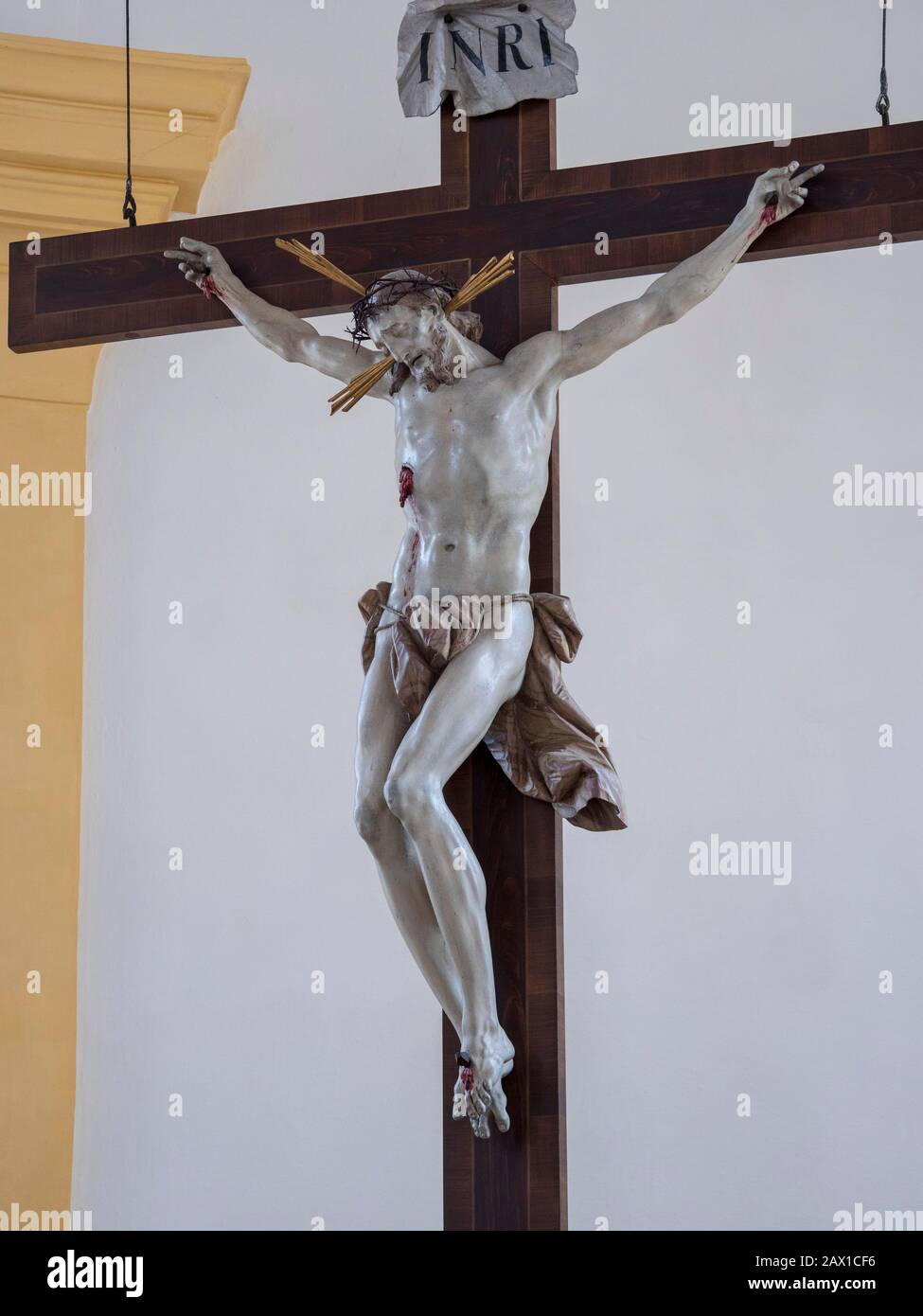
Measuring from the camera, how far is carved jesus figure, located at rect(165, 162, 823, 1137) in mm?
2920

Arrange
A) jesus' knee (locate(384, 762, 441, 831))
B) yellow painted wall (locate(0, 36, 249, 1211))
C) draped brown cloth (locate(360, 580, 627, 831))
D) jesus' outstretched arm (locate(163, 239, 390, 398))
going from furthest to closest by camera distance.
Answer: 1. yellow painted wall (locate(0, 36, 249, 1211))
2. jesus' outstretched arm (locate(163, 239, 390, 398))
3. draped brown cloth (locate(360, 580, 627, 831))
4. jesus' knee (locate(384, 762, 441, 831))

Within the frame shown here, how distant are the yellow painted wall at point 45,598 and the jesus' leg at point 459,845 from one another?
73.1 inches

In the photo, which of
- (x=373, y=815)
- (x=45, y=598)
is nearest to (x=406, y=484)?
(x=373, y=815)

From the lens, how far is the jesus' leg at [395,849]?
298cm

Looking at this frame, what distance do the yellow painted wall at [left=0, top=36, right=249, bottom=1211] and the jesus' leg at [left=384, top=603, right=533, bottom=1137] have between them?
1856mm

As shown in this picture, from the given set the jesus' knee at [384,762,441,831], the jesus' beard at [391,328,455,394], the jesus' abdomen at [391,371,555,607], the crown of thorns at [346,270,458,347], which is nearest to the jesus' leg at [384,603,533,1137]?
the jesus' knee at [384,762,441,831]

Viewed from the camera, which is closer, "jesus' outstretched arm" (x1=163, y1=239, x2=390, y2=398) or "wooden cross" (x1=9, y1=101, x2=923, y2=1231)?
"wooden cross" (x1=9, y1=101, x2=923, y2=1231)

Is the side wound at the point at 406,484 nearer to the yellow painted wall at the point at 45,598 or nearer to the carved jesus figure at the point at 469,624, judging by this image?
the carved jesus figure at the point at 469,624

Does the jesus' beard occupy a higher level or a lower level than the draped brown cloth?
higher

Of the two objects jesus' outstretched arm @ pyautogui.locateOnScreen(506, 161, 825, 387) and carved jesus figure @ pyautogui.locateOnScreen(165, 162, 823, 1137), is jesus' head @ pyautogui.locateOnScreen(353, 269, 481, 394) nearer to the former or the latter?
carved jesus figure @ pyautogui.locateOnScreen(165, 162, 823, 1137)

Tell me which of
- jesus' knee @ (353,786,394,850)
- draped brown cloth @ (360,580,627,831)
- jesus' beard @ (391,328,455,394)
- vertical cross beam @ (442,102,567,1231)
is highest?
jesus' beard @ (391,328,455,394)

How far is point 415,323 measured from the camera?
9.96 feet

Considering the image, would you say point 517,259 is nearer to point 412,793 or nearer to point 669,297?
point 669,297

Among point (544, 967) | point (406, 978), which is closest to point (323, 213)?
point (544, 967)
